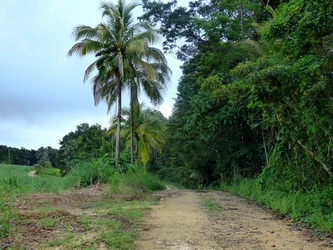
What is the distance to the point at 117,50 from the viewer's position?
14875 millimetres

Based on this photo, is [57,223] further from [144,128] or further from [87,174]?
[144,128]

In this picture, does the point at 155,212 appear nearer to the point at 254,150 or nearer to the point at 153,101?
the point at 254,150

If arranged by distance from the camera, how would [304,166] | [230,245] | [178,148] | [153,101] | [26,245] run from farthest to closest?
1. [178,148]
2. [153,101]
3. [304,166]
4. [230,245]
5. [26,245]

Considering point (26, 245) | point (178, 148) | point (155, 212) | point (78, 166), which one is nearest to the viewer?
point (26, 245)

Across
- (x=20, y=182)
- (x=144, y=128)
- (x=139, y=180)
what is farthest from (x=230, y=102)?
(x=144, y=128)

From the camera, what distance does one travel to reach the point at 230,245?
14.6ft

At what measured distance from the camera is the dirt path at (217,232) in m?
4.41

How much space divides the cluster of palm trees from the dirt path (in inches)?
327

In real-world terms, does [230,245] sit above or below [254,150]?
below

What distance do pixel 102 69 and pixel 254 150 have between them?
27.0 ft

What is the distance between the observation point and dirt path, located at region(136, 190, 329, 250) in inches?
174

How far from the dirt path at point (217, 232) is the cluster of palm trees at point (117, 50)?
8.30 m

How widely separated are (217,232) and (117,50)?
11.5 metres

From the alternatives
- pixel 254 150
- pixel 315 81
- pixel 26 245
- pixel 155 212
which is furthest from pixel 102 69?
pixel 26 245
